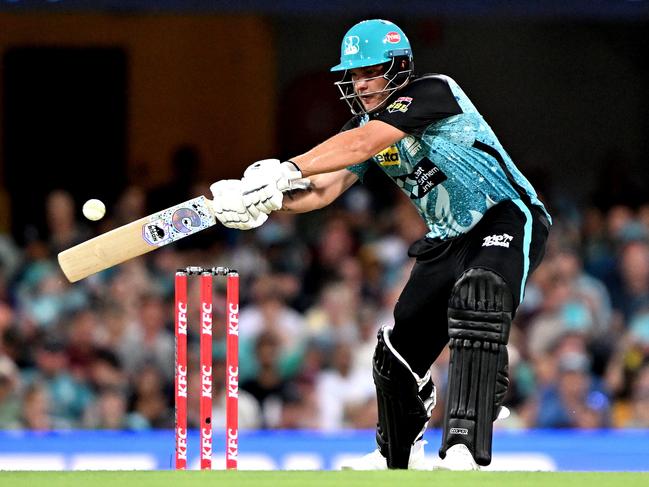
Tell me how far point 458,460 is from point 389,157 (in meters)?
1.23

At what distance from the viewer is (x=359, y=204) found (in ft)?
34.7

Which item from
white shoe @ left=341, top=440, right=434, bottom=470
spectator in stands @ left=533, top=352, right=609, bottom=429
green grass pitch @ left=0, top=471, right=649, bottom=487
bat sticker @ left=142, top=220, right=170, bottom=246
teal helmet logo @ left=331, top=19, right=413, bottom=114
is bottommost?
green grass pitch @ left=0, top=471, right=649, bottom=487

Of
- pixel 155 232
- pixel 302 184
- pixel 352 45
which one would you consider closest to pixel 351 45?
pixel 352 45

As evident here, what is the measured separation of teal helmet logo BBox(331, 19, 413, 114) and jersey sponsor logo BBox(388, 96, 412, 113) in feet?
0.58

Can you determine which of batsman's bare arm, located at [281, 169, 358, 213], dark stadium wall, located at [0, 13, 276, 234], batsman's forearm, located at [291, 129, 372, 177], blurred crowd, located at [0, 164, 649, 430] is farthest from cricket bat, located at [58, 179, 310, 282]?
dark stadium wall, located at [0, 13, 276, 234]

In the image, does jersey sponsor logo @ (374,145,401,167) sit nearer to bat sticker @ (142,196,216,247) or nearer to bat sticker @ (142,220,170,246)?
bat sticker @ (142,196,216,247)

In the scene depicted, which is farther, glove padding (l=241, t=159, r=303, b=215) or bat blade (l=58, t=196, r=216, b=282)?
bat blade (l=58, t=196, r=216, b=282)

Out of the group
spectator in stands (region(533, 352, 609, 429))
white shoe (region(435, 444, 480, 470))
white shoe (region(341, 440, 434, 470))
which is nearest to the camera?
white shoe (region(435, 444, 480, 470))

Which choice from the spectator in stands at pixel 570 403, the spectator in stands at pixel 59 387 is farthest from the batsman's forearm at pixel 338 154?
the spectator in stands at pixel 59 387

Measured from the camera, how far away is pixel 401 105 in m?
5.38

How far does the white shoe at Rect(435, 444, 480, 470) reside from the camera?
5.11 m

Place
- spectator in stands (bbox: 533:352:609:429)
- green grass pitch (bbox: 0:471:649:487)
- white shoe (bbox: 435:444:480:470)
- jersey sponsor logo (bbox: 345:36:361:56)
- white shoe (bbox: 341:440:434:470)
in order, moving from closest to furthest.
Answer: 1. green grass pitch (bbox: 0:471:649:487)
2. white shoe (bbox: 435:444:480:470)
3. jersey sponsor logo (bbox: 345:36:361:56)
4. white shoe (bbox: 341:440:434:470)
5. spectator in stands (bbox: 533:352:609:429)

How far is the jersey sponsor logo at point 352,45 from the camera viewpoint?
18.3 feet

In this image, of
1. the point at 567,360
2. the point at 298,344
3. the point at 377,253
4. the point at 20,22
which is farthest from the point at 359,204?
the point at 20,22
